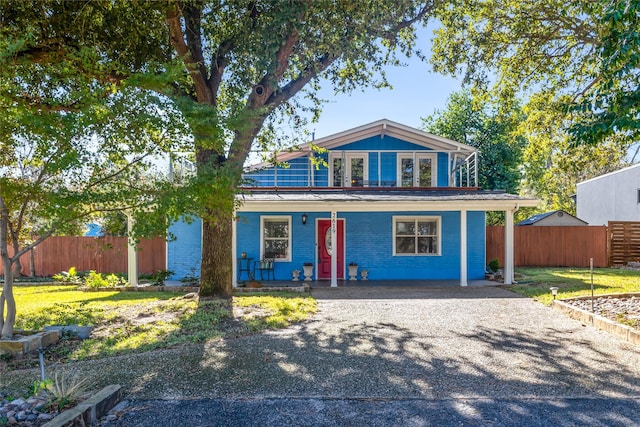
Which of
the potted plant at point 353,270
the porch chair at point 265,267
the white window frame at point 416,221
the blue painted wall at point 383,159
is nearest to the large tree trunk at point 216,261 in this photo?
the porch chair at point 265,267

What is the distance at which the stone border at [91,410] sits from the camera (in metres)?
3.29

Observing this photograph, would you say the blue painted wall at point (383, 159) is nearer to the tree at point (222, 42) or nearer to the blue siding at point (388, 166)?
the blue siding at point (388, 166)

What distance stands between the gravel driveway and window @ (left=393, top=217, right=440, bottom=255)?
5870 millimetres

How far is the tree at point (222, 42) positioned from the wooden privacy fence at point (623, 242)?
12.7 meters

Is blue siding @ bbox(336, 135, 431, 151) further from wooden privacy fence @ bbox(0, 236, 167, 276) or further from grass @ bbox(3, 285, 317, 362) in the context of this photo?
wooden privacy fence @ bbox(0, 236, 167, 276)

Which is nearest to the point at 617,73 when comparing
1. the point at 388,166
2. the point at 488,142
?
the point at 388,166

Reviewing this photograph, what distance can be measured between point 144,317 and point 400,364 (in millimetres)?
5187

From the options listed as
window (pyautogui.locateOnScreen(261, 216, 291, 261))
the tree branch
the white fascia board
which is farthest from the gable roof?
the tree branch

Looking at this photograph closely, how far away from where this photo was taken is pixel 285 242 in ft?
44.1

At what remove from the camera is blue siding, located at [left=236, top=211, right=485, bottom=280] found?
1338 cm

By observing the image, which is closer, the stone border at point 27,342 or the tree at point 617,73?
the tree at point 617,73

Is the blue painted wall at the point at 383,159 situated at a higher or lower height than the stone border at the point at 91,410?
higher

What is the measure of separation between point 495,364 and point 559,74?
1078cm

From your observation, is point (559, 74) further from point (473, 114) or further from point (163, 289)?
point (163, 289)
